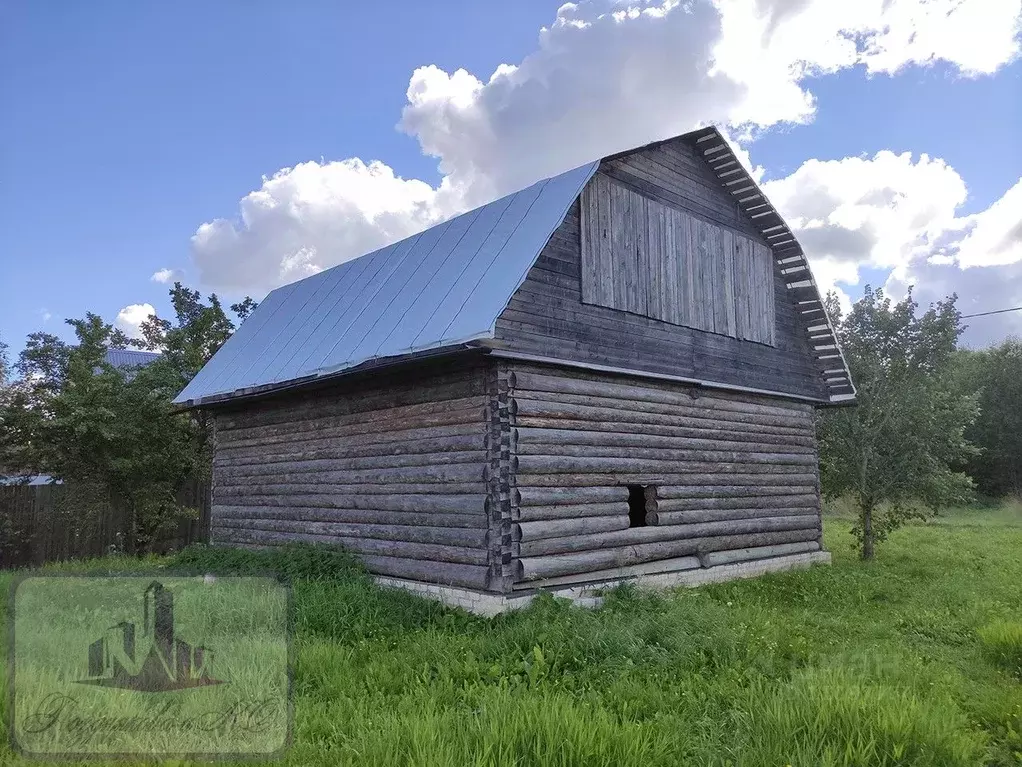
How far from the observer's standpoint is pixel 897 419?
698 inches

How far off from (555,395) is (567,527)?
6.00 feet

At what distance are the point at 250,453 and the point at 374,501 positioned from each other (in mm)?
4168

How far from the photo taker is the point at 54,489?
1686 cm

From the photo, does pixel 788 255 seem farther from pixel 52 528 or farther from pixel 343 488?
pixel 52 528

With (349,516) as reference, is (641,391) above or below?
above

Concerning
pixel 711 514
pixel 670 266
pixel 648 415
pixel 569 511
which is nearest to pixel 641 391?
pixel 648 415

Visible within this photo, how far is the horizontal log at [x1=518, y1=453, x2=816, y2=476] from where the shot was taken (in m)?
10.0

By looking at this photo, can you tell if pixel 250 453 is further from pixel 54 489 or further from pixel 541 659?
pixel 541 659

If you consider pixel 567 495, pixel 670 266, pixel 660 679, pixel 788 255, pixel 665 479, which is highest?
pixel 788 255

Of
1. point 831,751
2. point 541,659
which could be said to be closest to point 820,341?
point 541,659

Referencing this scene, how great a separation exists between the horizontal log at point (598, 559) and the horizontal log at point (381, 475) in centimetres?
132

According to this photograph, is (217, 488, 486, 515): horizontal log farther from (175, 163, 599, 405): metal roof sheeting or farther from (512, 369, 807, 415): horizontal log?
(175, 163, 599, 405): metal roof sheeting

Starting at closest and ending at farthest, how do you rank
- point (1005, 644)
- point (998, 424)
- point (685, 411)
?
1. point (1005, 644)
2. point (685, 411)
3. point (998, 424)

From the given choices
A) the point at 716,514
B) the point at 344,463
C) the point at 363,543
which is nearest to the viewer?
the point at 363,543
